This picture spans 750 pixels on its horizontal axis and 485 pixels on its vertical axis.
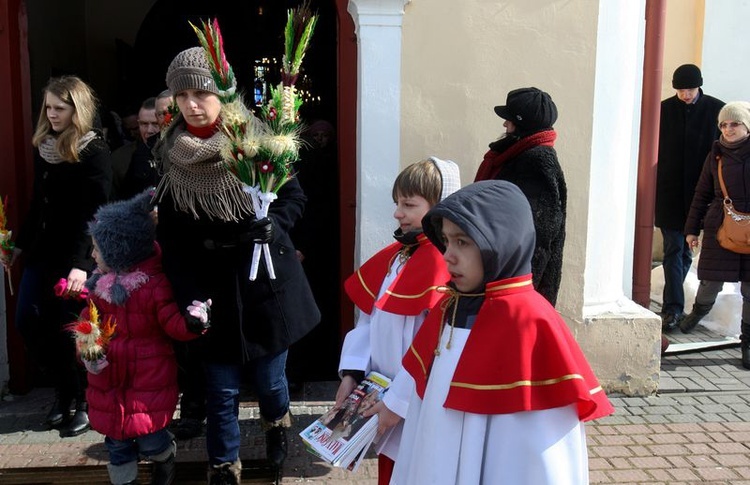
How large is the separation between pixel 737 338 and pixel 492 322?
4.80 metres

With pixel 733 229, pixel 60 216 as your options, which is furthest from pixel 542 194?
pixel 733 229

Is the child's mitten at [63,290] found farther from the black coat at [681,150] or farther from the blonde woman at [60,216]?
the black coat at [681,150]

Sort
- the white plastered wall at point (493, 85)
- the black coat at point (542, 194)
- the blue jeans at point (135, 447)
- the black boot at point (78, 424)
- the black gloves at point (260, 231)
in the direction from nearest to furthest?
1. the black gloves at point (260, 231)
2. the blue jeans at point (135, 447)
3. the black coat at point (542, 194)
4. the black boot at point (78, 424)
5. the white plastered wall at point (493, 85)

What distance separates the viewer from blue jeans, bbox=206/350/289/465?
340 cm

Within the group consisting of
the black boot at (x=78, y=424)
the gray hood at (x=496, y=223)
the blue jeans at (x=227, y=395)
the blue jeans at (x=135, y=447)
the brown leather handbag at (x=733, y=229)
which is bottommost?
the black boot at (x=78, y=424)

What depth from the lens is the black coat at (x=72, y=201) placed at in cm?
400

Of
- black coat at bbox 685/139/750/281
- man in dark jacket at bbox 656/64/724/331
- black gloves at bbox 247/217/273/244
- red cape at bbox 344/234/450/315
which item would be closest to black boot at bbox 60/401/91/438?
black gloves at bbox 247/217/273/244

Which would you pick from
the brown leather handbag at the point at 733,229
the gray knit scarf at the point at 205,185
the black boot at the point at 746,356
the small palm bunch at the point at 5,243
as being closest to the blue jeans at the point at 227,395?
the gray knit scarf at the point at 205,185

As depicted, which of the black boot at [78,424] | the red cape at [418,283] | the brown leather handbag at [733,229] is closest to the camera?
the red cape at [418,283]

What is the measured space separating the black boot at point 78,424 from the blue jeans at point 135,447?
924 millimetres

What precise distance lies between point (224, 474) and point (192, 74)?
5.68 feet

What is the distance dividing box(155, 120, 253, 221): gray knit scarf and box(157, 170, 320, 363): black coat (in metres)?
0.06

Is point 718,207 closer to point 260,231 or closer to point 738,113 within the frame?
point 738,113

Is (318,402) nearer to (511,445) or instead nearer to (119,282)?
(119,282)
